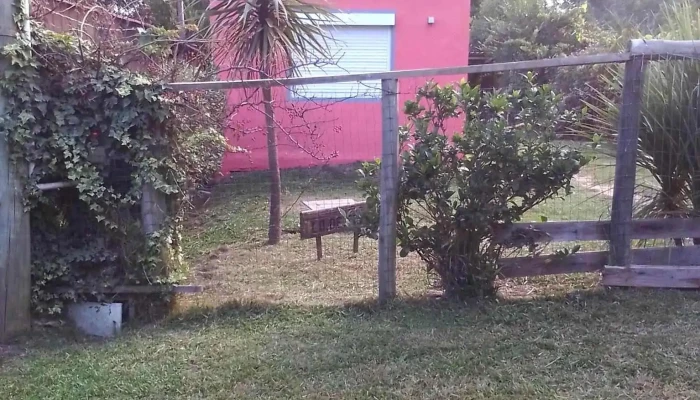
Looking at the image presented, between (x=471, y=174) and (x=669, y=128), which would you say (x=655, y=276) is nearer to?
(x=669, y=128)

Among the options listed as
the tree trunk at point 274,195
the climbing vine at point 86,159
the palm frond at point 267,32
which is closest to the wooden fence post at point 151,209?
the climbing vine at point 86,159

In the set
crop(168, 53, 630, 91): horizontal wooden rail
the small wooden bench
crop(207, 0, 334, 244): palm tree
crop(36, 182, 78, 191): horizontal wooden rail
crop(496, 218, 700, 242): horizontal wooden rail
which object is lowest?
the small wooden bench

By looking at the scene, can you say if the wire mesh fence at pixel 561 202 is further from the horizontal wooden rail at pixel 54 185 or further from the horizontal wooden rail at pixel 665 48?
the horizontal wooden rail at pixel 54 185

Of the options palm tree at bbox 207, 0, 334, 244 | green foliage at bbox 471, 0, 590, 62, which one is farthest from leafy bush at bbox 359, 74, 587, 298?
green foliage at bbox 471, 0, 590, 62

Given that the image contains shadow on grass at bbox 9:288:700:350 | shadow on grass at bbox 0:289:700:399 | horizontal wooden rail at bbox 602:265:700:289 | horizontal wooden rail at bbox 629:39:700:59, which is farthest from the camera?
horizontal wooden rail at bbox 602:265:700:289

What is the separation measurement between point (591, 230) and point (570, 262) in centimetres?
28

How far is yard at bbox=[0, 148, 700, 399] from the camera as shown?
3.48m

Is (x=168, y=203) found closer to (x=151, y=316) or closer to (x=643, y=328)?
(x=151, y=316)

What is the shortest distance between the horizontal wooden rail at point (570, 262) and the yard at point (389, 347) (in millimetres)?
165

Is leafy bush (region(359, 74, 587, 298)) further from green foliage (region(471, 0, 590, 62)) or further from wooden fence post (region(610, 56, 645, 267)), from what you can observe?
green foliage (region(471, 0, 590, 62))

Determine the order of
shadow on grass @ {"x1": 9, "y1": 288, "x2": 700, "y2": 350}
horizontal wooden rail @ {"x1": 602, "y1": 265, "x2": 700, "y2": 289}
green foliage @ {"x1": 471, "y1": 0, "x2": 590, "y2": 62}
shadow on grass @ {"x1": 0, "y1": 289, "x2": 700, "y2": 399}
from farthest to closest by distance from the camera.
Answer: green foliage @ {"x1": 471, "y1": 0, "x2": 590, "y2": 62} → horizontal wooden rail @ {"x1": 602, "y1": 265, "x2": 700, "y2": 289} → shadow on grass @ {"x1": 9, "y1": 288, "x2": 700, "y2": 350} → shadow on grass @ {"x1": 0, "y1": 289, "x2": 700, "y2": 399}

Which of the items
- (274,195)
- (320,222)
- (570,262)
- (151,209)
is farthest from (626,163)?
(274,195)

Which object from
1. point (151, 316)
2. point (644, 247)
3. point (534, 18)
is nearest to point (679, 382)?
point (644, 247)

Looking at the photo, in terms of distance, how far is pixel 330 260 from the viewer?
20.0 feet
